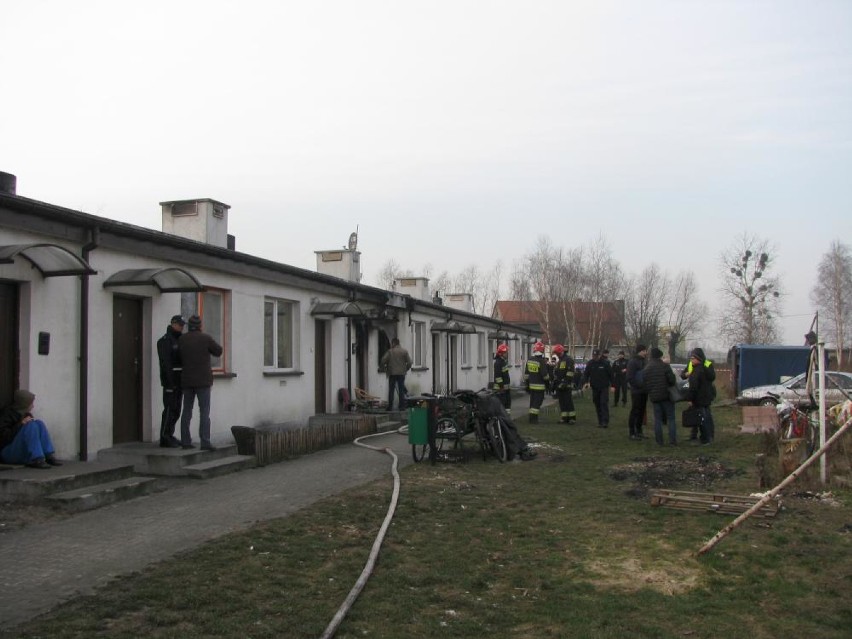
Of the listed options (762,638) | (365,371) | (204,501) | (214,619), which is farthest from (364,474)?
(365,371)

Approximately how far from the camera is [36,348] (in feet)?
31.4

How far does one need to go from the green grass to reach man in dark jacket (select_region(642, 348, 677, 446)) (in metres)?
5.01

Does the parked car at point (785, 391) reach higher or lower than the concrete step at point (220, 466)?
higher

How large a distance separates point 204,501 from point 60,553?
2472 millimetres

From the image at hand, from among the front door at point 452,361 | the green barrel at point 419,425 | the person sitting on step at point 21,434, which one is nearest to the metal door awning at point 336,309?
the green barrel at point 419,425

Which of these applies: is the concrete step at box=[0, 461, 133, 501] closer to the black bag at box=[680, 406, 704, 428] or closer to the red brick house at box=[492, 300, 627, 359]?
the black bag at box=[680, 406, 704, 428]

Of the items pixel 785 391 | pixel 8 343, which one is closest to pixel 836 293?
pixel 785 391

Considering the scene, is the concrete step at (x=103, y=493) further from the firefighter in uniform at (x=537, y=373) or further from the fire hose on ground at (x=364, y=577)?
the firefighter in uniform at (x=537, y=373)

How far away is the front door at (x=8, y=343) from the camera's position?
929 cm

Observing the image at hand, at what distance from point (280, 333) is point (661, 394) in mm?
7294

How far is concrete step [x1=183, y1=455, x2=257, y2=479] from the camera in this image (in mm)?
10531

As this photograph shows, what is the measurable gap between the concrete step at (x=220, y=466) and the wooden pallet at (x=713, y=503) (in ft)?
18.4

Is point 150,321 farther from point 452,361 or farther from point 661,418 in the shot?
point 452,361

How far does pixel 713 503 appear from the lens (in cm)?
830
